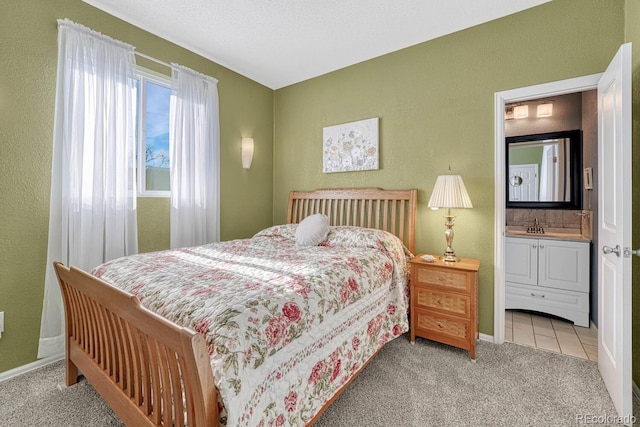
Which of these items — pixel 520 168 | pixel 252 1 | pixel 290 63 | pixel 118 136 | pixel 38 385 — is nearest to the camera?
pixel 38 385

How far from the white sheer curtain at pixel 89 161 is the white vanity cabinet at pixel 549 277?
3850 mm

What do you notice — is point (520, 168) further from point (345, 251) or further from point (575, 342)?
point (345, 251)

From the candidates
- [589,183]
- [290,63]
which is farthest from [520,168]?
[290,63]

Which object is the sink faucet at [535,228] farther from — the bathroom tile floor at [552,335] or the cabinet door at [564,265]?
the bathroom tile floor at [552,335]

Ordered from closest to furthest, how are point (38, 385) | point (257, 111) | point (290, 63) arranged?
1. point (38, 385)
2. point (290, 63)
3. point (257, 111)

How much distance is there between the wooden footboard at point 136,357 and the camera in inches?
38.5

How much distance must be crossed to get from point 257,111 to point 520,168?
3375 mm

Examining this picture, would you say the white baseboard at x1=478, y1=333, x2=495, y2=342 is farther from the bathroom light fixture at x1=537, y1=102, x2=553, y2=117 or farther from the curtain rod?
the curtain rod

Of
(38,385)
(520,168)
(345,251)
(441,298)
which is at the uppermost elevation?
(520,168)

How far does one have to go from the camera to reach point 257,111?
3.90 meters

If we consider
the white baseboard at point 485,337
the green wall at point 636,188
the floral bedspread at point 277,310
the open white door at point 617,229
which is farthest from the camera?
the white baseboard at point 485,337

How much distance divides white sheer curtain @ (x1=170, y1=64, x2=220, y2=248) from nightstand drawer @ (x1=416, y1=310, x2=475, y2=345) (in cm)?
226

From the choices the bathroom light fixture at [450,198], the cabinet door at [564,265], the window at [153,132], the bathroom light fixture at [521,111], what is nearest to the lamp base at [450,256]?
the bathroom light fixture at [450,198]

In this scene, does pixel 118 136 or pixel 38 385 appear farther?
pixel 118 136
